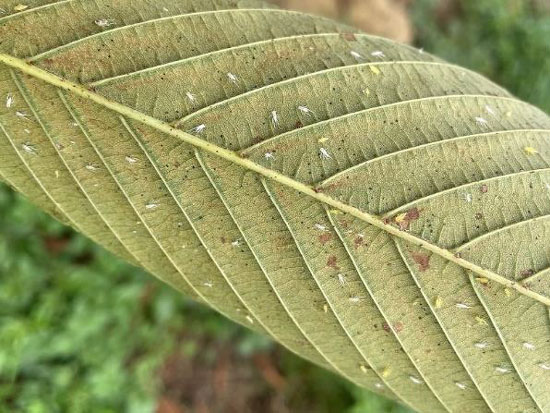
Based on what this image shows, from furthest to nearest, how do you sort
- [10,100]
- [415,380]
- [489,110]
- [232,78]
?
[489,110] < [415,380] < [232,78] < [10,100]

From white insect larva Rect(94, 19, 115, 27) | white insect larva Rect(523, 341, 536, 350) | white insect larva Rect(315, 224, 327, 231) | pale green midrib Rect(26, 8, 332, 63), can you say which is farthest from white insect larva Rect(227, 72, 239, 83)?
white insect larva Rect(523, 341, 536, 350)

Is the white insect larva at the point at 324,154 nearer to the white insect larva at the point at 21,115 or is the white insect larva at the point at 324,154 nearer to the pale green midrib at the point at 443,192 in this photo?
the pale green midrib at the point at 443,192

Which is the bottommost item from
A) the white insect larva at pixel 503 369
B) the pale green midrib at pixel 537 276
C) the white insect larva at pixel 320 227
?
the white insect larva at pixel 503 369

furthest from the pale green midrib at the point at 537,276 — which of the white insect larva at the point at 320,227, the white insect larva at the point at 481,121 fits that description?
the white insect larva at the point at 320,227

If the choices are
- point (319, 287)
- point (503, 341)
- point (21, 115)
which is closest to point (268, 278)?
point (319, 287)

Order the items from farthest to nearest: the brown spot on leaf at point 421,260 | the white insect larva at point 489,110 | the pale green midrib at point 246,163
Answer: the white insect larva at point 489,110 → the brown spot on leaf at point 421,260 → the pale green midrib at point 246,163

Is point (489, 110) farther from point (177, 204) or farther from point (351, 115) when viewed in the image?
point (177, 204)

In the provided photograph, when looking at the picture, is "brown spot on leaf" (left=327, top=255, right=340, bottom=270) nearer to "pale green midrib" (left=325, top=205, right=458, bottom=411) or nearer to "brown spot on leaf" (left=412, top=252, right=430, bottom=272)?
"pale green midrib" (left=325, top=205, right=458, bottom=411)
